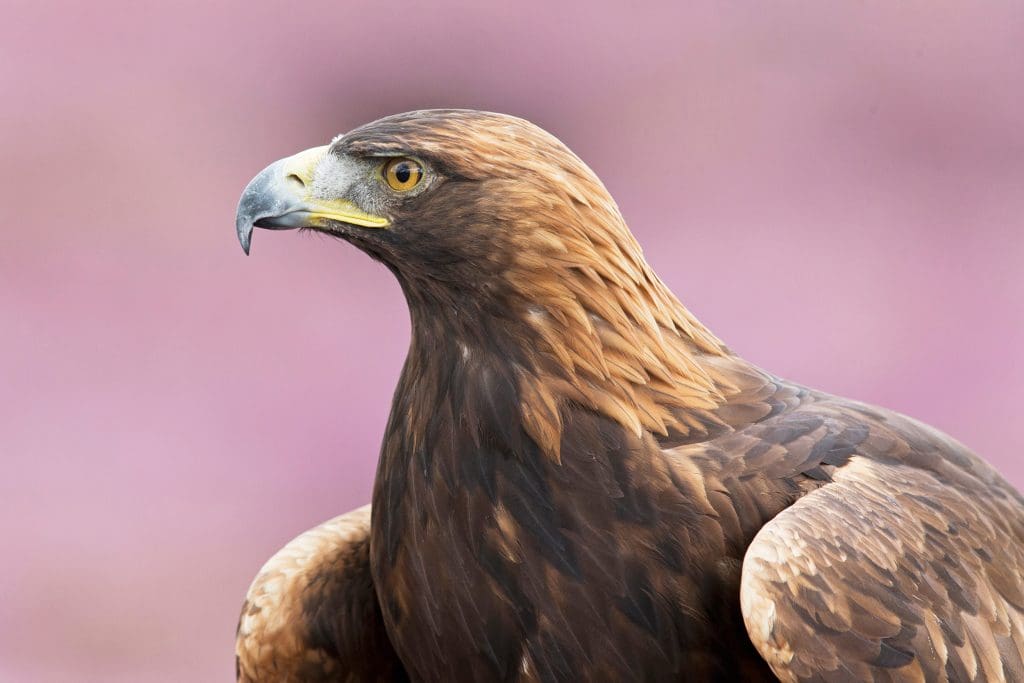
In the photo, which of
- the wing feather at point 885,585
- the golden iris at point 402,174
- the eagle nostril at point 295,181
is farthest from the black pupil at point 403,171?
the wing feather at point 885,585

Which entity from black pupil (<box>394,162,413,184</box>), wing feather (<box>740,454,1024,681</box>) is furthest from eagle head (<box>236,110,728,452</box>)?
wing feather (<box>740,454,1024,681</box>)

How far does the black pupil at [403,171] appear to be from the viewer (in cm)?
200

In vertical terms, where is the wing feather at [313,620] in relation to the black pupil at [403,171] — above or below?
below

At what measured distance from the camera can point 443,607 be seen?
6.75 ft

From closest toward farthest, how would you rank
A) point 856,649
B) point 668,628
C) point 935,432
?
1. point 856,649
2. point 668,628
3. point 935,432

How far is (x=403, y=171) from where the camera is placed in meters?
2.00

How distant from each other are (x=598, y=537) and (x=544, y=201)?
0.48 meters

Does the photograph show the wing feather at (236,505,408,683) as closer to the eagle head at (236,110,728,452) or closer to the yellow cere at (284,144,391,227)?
the eagle head at (236,110,728,452)

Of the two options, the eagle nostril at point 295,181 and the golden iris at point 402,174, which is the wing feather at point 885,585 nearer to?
the golden iris at point 402,174

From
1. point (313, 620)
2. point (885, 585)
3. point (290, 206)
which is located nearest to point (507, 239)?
point (290, 206)

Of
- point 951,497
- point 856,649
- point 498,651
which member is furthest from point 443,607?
point 951,497

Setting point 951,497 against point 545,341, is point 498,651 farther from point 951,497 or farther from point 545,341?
point 951,497

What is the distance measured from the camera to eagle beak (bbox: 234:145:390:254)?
6.56 ft

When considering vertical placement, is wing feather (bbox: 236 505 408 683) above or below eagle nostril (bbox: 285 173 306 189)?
below
